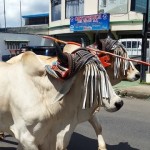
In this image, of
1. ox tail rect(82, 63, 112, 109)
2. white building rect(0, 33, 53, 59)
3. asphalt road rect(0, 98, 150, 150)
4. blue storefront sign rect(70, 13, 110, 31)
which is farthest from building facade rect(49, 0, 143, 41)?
ox tail rect(82, 63, 112, 109)

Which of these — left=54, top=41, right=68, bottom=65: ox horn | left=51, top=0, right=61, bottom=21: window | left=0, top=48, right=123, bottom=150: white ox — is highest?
Result: left=51, top=0, right=61, bottom=21: window

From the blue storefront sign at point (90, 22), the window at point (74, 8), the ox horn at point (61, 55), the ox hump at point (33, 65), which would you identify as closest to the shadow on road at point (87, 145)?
the ox hump at point (33, 65)

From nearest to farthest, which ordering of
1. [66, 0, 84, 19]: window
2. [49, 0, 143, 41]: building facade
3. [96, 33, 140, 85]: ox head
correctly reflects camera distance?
[96, 33, 140, 85]: ox head < [49, 0, 143, 41]: building facade < [66, 0, 84, 19]: window

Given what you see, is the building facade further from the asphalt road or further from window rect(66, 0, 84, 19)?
the asphalt road

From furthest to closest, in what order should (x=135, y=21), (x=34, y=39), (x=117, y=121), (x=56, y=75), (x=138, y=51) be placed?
(x=34, y=39) < (x=135, y=21) < (x=138, y=51) < (x=117, y=121) < (x=56, y=75)

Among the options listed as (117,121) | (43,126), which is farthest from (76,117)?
(117,121)

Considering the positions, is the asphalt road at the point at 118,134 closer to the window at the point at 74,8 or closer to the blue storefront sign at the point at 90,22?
the blue storefront sign at the point at 90,22

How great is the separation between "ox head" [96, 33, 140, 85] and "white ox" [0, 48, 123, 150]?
1364 mm

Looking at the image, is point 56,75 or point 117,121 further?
point 117,121

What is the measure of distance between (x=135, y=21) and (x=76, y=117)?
29.0 metres

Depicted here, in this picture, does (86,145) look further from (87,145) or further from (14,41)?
(14,41)

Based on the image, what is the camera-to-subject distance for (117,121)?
777 cm

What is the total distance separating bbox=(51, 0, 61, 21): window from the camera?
40219mm

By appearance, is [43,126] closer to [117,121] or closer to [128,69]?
[128,69]
